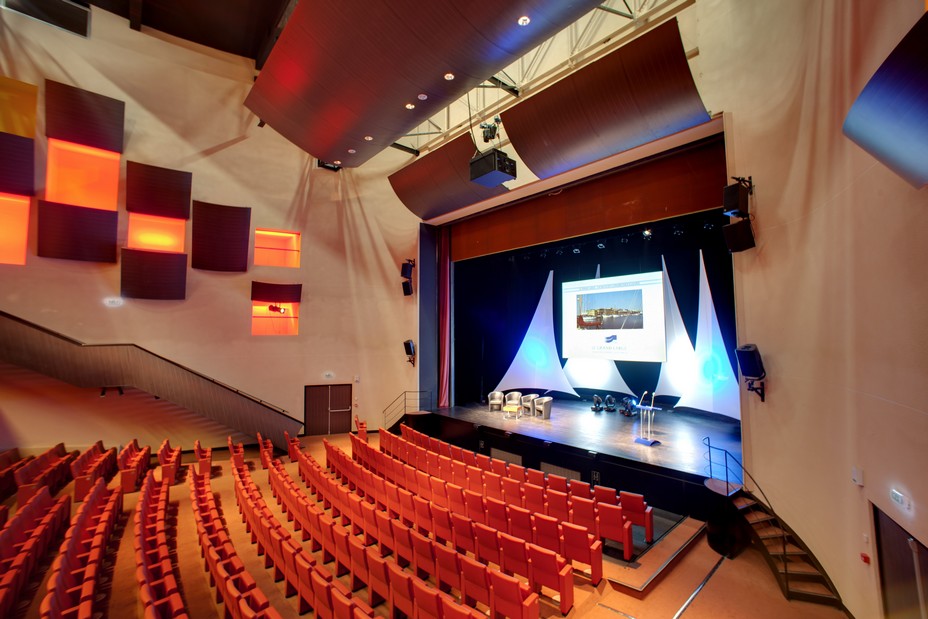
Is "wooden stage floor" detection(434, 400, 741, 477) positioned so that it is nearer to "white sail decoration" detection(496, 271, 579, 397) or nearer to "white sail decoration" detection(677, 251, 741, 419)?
"white sail decoration" detection(677, 251, 741, 419)

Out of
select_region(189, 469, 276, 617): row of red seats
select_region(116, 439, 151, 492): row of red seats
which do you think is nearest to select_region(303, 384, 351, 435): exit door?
select_region(116, 439, 151, 492): row of red seats

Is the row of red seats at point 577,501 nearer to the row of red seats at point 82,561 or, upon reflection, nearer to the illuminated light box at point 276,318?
the row of red seats at point 82,561

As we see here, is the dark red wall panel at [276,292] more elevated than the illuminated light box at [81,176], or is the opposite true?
the illuminated light box at [81,176]

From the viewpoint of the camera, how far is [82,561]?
14.5ft

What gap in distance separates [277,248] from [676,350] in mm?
10647

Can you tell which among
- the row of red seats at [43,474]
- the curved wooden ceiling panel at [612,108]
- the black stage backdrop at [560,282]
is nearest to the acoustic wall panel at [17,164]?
the row of red seats at [43,474]

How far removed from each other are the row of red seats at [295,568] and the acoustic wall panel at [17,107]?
29.2 feet

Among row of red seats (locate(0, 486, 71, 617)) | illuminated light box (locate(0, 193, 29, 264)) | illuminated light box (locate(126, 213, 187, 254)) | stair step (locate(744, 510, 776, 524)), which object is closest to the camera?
row of red seats (locate(0, 486, 71, 617))

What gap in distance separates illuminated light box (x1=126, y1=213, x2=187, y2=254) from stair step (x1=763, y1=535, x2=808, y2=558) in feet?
41.0

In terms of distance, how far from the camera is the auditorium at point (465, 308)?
12.8 feet

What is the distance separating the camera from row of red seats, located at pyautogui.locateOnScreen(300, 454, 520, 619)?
3455mm

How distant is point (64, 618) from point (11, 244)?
8982 millimetres

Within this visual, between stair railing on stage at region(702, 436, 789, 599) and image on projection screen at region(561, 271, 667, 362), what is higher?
image on projection screen at region(561, 271, 667, 362)

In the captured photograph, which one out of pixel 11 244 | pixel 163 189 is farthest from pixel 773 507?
pixel 11 244
